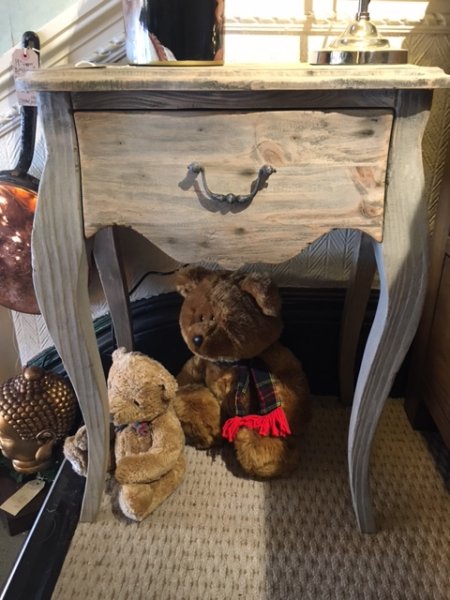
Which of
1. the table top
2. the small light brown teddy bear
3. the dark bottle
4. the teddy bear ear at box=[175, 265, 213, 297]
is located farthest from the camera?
the teddy bear ear at box=[175, 265, 213, 297]

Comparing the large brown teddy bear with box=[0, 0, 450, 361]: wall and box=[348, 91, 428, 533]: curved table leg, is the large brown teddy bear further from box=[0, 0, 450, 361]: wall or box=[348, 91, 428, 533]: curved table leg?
box=[0, 0, 450, 361]: wall

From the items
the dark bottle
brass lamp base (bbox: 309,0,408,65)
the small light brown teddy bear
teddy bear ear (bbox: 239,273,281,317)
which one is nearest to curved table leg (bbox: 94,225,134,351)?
the small light brown teddy bear

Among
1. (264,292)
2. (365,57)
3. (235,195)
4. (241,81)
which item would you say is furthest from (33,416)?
(365,57)

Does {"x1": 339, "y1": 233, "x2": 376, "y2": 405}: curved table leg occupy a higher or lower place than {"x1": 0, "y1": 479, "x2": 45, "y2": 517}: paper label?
higher

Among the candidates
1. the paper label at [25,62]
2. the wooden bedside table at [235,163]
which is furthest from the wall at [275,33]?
the wooden bedside table at [235,163]

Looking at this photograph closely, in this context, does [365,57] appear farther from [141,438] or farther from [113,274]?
[141,438]

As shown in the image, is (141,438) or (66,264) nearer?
(66,264)

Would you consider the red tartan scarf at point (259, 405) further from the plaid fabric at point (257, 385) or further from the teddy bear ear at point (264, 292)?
the teddy bear ear at point (264, 292)

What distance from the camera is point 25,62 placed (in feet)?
3.21

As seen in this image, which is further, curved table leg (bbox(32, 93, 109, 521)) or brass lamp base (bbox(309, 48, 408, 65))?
brass lamp base (bbox(309, 48, 408, 65))

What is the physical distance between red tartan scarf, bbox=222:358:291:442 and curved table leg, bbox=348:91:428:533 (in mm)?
177

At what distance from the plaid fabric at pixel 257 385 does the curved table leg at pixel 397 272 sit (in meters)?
0.20

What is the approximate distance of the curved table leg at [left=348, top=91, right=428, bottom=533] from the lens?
2.16ft

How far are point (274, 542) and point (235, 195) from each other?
0.58 meters
